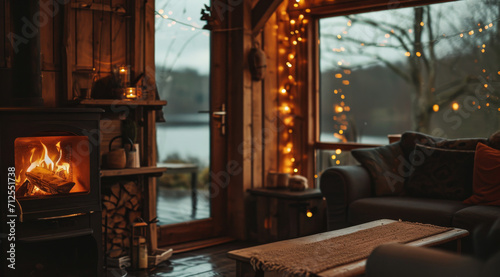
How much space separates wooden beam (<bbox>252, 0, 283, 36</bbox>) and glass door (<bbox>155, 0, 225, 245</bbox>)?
42 centimetres

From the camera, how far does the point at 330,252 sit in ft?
8.37

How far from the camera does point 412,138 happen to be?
175 inches

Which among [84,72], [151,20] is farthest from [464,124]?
[84,72]

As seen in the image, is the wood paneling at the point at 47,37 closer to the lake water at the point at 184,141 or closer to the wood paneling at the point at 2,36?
the wood paneling at the point at 2,36

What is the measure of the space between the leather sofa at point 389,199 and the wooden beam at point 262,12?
4.68 feet

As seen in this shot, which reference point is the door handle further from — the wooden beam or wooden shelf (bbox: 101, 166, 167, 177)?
wooden shelf (bbox: 101, 166, 167, 177)

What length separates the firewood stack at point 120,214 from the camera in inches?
159

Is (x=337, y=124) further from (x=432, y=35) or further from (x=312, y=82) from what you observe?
(x=432, y=35)

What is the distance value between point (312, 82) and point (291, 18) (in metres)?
0.64

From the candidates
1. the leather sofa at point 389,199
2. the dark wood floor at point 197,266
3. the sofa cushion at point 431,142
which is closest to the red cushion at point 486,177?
the leather sofa at point 389,199

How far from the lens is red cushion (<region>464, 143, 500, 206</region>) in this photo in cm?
372

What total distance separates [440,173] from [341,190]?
73cm

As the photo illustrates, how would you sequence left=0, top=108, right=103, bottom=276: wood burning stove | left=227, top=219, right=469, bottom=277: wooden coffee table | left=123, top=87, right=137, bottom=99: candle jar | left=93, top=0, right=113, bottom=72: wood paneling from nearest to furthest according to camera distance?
left=227, top=219, right=469, bottom=277: wooden coffee table → left=0, top=108, right=103, bottom=276: wood burning stove → left=123, top=87, right=137, bottom=99: candle jar → left=93, top=0, right=113, bottom=72: wood paneling

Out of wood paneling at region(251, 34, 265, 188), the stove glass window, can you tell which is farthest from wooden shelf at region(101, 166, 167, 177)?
wood paneling at region(251, 34, 265, 188)
